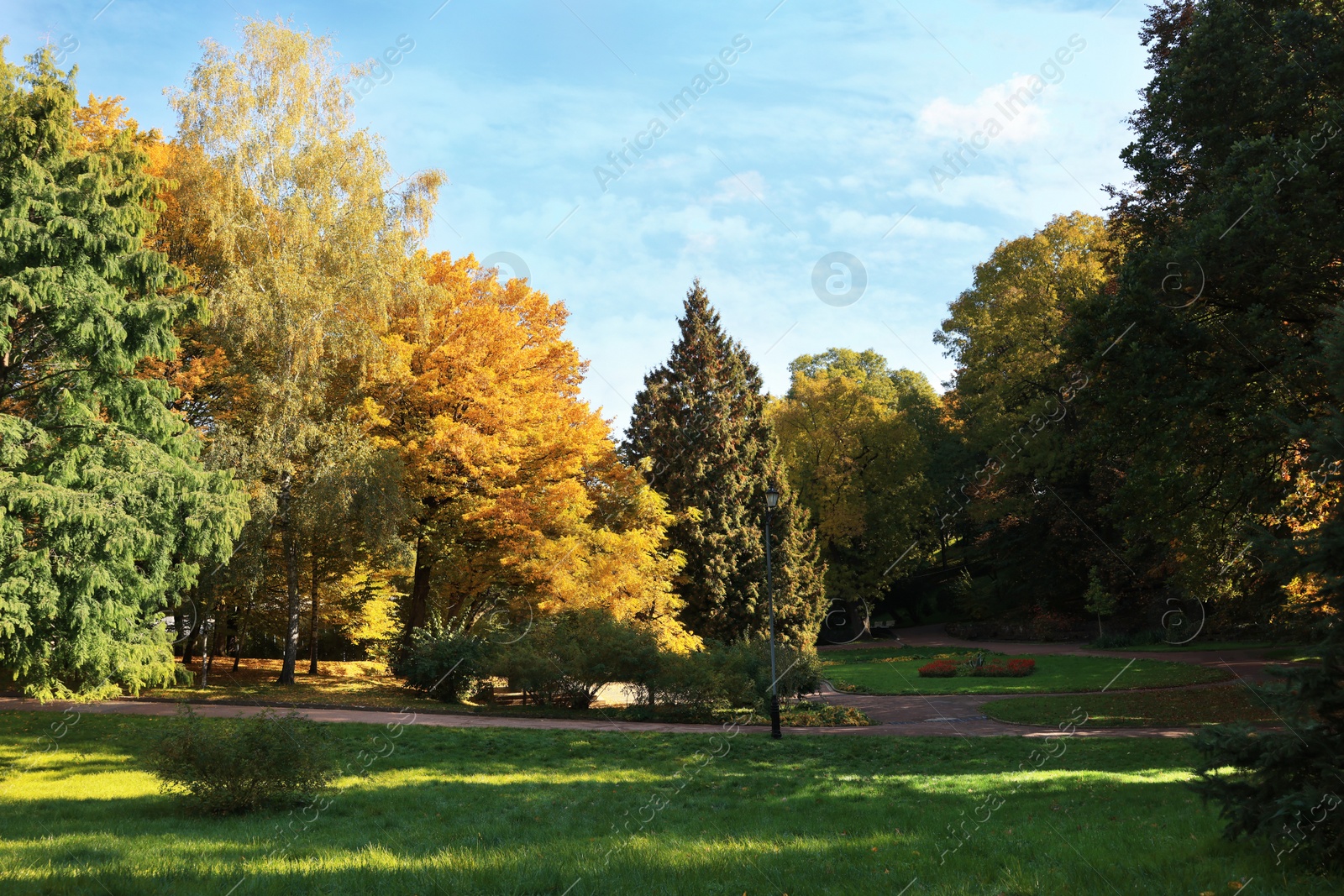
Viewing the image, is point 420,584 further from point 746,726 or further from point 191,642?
point 746,726

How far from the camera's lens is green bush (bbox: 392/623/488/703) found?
22.3 metres

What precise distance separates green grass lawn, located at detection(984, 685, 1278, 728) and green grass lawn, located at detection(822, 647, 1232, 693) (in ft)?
8.20

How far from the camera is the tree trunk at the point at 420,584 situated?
26375 mm

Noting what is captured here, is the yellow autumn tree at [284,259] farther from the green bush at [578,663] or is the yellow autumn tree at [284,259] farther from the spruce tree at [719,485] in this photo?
the spruce tree at [719,485]

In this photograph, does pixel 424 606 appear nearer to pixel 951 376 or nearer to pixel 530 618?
pixel 530 618

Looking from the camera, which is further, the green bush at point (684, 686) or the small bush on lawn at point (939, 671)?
the small bush on lawn at point (939, 671)

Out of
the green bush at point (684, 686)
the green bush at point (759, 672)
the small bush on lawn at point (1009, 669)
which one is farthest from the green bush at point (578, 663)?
the small bush on lawn at point (1009, 669)

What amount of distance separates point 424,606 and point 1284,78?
24902 millimetres

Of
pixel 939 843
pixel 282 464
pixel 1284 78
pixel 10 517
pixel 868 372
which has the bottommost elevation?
pixel 939 843

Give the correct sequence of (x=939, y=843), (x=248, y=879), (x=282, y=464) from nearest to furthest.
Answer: (x=248, y=879), (x=939, y=843), (x=282, y=464)

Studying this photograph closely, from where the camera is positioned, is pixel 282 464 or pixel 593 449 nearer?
pixel 282 464

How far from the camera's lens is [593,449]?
26531 millimetres

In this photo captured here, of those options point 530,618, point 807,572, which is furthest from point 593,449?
point 807,572

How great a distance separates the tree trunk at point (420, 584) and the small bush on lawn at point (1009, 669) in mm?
19617
